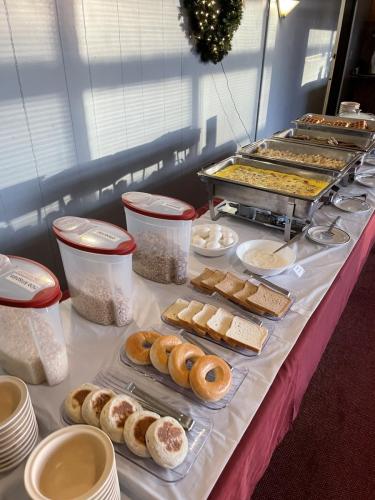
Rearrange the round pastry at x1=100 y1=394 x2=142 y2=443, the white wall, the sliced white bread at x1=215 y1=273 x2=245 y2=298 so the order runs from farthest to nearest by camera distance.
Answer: the white wall < the sliced white bread at x1=215 y1=273 x2=245 y2=298 < the round pastry at x1=100 y1=394 x2=142 y2=443

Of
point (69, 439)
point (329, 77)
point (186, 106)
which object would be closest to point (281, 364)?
point (69, 439)

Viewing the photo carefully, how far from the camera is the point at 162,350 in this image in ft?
2.20

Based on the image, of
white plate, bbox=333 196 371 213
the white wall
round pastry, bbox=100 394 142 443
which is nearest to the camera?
round pastry, bbox=100 394 142 443

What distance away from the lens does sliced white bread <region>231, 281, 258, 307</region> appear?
84 cm

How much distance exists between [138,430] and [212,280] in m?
0.44

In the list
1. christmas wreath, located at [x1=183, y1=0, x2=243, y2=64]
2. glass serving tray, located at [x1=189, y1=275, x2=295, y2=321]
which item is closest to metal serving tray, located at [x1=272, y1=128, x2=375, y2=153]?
christmas wreath, located at [x1=183, y1=0, x2=243, y2=64]

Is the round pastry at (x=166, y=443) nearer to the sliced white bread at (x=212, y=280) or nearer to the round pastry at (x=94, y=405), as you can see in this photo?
the round pastry at (x=94, y=405)

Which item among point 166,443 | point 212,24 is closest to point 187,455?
point 166,443

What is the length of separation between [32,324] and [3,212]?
734 millimetres

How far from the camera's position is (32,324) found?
0.57 meters

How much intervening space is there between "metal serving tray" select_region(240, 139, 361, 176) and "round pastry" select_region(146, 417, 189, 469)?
1136 mm

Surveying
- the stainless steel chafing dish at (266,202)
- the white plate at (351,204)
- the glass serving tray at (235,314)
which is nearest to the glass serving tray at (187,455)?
the glass serving tray at (235,314)

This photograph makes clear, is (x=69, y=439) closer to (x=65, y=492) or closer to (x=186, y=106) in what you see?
(x=65, y=492)

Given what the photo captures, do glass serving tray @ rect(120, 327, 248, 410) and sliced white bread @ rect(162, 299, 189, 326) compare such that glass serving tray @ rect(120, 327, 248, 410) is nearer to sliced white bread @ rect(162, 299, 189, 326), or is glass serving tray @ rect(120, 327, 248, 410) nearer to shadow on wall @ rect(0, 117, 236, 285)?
sliced white bread @ rect(162, 299, 189, 326)
